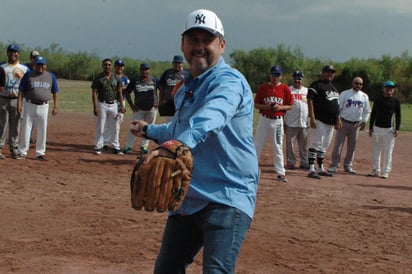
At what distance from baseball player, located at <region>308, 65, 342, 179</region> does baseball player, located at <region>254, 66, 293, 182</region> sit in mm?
984

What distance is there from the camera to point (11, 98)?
451 inches

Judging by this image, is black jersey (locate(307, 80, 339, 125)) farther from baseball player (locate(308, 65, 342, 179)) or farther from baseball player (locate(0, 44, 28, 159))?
baseball player (locate(0, 44, 28, 159))

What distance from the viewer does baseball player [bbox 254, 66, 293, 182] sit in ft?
34.2

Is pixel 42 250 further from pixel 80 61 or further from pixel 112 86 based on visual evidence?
pixel 80 61

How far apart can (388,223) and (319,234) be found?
1.38 meters

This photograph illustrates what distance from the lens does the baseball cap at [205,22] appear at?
10.0 feet

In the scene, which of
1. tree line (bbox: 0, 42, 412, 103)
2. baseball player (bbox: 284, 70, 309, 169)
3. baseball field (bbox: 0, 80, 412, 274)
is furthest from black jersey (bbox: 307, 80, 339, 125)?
tree line (bbox: 0, 42, 412, 103)

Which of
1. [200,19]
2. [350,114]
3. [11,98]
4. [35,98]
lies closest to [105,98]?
[35,98]

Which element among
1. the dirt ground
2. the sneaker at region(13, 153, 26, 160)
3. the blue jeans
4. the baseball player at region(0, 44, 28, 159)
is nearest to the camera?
the blue jeans

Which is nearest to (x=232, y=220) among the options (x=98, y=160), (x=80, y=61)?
(x=98, y=160)

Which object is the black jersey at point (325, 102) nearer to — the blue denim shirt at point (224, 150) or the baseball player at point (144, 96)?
the baseball player at point (144, 96)

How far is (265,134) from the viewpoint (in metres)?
10.6

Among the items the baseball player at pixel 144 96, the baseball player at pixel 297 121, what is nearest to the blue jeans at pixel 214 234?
the baseball player at pixel 297 121

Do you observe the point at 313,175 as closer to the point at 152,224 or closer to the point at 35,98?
the point at 152,224
